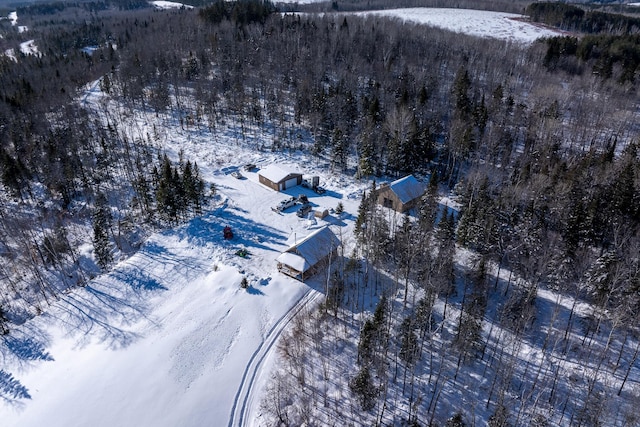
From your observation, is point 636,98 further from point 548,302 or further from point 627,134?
point 548,302

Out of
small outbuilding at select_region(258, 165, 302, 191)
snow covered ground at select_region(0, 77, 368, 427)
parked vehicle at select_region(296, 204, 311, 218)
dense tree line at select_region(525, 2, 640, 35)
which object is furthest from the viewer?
dense tree line at select_region(525, 2, 640, 35)

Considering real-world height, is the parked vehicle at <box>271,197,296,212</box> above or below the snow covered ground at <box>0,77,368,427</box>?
above

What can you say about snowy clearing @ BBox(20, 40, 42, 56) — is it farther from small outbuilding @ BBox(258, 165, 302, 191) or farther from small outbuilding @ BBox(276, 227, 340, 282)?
small outbuilding @ BBox(276, 227, 340, 282)

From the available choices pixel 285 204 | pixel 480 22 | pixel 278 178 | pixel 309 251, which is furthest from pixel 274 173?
Answer: pixel 480 22

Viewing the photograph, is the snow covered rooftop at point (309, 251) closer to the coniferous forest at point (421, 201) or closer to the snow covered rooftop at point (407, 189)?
the coniferous forest at point (421, 201)

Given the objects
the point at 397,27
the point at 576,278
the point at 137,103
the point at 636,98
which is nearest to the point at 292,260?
the point at 576,278

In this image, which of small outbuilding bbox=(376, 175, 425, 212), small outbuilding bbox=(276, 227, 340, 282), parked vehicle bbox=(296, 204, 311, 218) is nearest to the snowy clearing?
parked vehicle bbox=(296, 204, 311, 218)

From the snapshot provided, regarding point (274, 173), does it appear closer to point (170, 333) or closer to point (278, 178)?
point (278, 178)

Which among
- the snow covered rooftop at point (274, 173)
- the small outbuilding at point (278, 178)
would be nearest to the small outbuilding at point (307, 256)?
the small outbuilding at point (278, 178)
